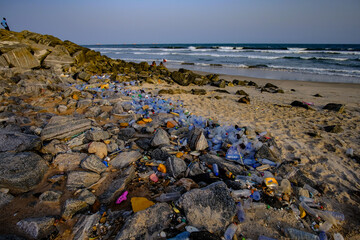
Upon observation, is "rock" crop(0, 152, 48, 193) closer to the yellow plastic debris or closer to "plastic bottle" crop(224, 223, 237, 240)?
the yellow plastic debris

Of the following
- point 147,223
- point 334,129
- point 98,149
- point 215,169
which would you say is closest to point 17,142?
point 98,149

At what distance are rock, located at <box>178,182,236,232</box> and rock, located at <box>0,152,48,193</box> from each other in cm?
172

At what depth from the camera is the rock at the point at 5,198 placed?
1729 mm

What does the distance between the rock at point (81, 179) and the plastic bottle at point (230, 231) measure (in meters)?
1.65

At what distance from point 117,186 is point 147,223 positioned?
703mm

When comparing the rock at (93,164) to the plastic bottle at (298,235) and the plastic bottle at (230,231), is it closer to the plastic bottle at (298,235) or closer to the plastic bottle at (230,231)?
→ the plastic bottle at (230,231)

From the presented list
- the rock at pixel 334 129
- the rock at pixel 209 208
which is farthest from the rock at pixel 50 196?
the rock at pixel 334 129

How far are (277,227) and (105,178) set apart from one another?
2.08 metres

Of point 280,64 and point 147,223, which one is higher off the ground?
point 280,64

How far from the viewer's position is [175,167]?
2408 mm

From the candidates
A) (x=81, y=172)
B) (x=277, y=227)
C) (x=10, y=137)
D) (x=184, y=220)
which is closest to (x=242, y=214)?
(x=277, y=227)

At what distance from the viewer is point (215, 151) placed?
2988mm

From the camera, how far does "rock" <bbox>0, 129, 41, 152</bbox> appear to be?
2.26 meters

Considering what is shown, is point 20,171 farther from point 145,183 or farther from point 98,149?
point 145,183
